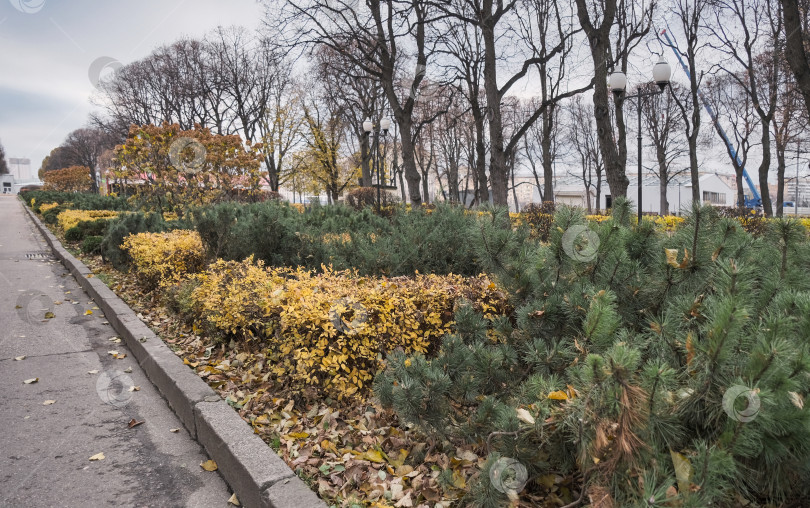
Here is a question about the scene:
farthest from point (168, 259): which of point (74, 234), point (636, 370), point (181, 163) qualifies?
point (181, 163)

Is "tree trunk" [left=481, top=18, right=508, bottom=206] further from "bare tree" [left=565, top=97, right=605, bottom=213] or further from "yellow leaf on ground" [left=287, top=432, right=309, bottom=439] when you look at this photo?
"bare tree" [left=565, top=97, right=605, bottom=213]

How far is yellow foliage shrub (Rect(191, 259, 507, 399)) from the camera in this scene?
12.0ft

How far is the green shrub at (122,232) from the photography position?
32.4ft

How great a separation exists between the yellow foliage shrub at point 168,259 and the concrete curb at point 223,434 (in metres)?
1.51

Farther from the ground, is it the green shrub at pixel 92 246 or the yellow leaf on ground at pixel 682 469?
the green shrub at pixel 92 246

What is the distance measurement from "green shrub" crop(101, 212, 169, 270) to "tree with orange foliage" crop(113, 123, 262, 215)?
16.2 feet

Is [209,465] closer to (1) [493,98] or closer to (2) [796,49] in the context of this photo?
(2) [796,49]

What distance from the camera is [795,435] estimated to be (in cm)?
143

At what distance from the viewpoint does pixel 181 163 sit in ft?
52.8

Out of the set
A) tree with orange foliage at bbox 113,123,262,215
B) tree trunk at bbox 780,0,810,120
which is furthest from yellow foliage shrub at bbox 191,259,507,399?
tree with orange foliage at bbox 113,123,262,215

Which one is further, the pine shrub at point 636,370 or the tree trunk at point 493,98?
the tree trunk at point 493,98

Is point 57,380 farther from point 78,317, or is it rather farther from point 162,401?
point 78,317

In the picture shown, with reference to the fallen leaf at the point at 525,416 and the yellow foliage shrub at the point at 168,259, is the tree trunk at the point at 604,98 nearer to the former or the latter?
the yellow foliage shrub at the point at 168,259

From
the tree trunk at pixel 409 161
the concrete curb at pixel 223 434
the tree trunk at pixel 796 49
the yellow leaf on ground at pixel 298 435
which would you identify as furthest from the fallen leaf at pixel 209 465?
the tree trunk at pixel 409 161
